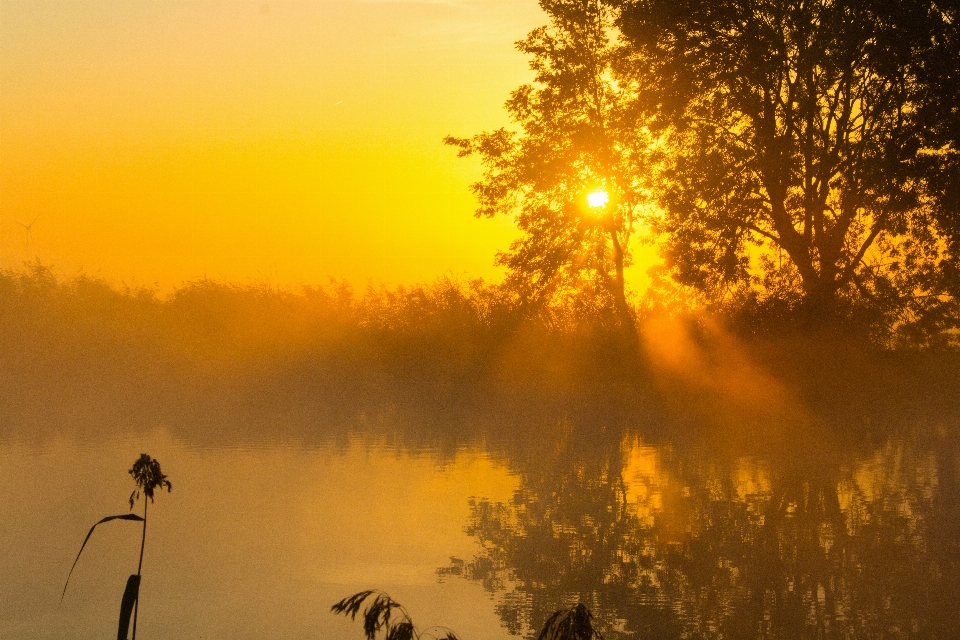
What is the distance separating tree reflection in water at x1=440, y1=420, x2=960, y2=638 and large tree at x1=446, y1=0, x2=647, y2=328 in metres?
12.0

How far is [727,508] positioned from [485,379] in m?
10.3

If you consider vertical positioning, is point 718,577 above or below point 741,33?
below

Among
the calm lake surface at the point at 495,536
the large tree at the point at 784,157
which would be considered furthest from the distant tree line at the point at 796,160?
the calm lake surface at the point at 495,536

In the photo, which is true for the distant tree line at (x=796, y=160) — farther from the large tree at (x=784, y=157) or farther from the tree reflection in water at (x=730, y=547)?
the tree reflection in water at (x=730, y=547)

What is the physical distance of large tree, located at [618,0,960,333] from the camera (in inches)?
722

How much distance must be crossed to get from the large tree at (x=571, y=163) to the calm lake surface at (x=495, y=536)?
34.2 feet

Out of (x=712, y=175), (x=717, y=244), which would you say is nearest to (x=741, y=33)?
(x=712, y=175)

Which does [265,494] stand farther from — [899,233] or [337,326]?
[899,233]

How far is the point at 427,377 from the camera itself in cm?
1942

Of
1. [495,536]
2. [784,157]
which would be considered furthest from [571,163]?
[495,536]

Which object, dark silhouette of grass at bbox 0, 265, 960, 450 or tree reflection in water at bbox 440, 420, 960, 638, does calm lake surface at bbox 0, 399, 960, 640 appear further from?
dark silhouette of grass at bbox 0, 265, 960, 450

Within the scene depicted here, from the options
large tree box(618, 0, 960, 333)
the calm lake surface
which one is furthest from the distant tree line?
the calm lake surface

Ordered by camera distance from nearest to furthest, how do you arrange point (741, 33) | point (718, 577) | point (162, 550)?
point (718, 577), point (162, 550), point (741, 33)

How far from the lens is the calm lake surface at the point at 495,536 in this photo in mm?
5977
